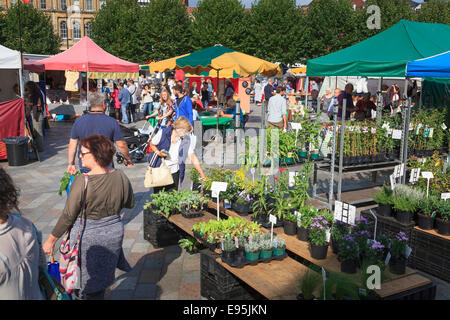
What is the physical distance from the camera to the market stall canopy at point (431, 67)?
586 centimetres

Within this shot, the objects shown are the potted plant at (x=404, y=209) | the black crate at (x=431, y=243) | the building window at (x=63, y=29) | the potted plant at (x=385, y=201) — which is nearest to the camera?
the black crate at (x=431, y=243)

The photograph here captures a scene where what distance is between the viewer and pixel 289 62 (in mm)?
36719

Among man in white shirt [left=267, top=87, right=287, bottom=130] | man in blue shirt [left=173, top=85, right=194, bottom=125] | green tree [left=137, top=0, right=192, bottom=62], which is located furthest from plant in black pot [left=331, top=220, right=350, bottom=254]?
green tree [left=137, top=0, right=192, bottom=62]

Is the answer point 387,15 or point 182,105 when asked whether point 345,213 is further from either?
point 387,15

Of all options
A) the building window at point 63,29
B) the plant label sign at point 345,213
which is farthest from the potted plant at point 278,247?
the building window at point 63,29

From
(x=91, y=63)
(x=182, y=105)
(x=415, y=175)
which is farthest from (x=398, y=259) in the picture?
(x=91, y=63)

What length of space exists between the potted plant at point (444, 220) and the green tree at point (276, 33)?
32.6m

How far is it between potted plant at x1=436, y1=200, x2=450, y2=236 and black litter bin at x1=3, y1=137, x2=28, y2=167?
28.0 ft

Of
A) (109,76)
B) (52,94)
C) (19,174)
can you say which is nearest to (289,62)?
(52,94)

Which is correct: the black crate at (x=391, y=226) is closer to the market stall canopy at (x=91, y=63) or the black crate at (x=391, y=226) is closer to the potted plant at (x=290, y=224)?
the potted plant at (x=290, y=224)

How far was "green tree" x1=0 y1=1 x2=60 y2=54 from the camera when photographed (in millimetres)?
39531

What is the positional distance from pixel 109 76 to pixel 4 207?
489 inches

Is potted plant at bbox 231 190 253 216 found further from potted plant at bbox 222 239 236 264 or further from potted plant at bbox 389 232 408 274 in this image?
potted plant at bbox 389 232 408 274
